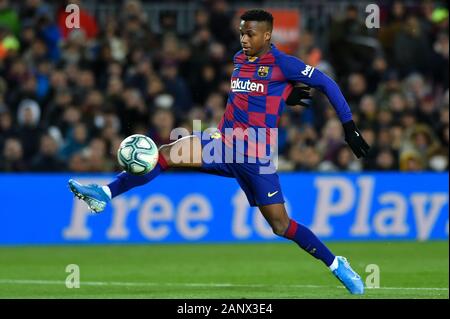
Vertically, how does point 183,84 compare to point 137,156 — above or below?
above

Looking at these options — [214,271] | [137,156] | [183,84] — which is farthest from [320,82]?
[183,84]

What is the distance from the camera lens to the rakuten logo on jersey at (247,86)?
1027cm

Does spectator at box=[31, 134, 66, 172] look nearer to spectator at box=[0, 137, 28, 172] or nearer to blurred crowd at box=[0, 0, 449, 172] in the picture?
blurred crowd at box=[0, 0, 449, 172]

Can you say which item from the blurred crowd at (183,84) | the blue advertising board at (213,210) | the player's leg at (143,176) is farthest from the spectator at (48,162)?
the player's leg at (143,176)

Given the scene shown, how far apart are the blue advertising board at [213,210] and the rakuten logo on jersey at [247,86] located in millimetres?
6206

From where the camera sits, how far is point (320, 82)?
10.1 meters

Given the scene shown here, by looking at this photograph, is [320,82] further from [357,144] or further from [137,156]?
[137,156]

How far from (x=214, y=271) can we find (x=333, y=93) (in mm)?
3654

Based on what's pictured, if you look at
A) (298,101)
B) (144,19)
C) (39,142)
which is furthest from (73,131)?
(298,101)

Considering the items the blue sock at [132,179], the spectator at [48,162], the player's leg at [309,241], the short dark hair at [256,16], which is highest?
the short dark hair at [256,16]

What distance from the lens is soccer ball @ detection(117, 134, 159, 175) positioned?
393 inches

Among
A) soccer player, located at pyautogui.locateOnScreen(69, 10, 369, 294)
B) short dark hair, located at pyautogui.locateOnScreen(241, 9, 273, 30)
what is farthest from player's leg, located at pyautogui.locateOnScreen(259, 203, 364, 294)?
short dark hair, located at pyautogui.locateOnScreen(241, 9, 273, 30)

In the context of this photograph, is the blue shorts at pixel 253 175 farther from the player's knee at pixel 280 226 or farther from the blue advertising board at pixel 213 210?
the blue advertising board at pixel 213 210

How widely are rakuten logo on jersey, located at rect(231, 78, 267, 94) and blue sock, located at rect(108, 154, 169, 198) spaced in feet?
2.98
